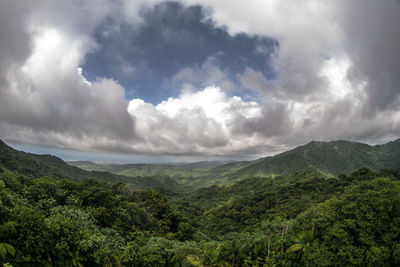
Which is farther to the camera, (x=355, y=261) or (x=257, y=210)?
(x=257, y=210)

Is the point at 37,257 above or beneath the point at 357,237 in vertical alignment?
beneath

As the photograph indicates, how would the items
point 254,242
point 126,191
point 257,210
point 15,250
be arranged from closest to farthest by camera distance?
point 15,250
point 254,242
point 126,191
point 257,210

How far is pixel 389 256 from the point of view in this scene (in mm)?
11945

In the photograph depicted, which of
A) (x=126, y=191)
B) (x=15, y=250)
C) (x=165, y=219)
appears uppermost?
(x=15, y=250)

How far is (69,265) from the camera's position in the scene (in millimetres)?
13703

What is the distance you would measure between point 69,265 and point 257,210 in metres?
111

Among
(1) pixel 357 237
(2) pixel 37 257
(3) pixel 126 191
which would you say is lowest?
(3) pixel 126 191

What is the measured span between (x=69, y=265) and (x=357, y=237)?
19.7m

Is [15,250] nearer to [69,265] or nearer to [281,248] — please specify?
[69,265]

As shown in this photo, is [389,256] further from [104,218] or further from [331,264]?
[104,218]

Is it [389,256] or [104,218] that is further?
[104,218]

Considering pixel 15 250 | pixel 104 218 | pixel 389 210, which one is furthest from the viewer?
pixel 104 218

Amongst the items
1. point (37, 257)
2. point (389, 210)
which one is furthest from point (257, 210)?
point (37, 257)

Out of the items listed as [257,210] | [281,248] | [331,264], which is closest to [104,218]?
[281,248]
